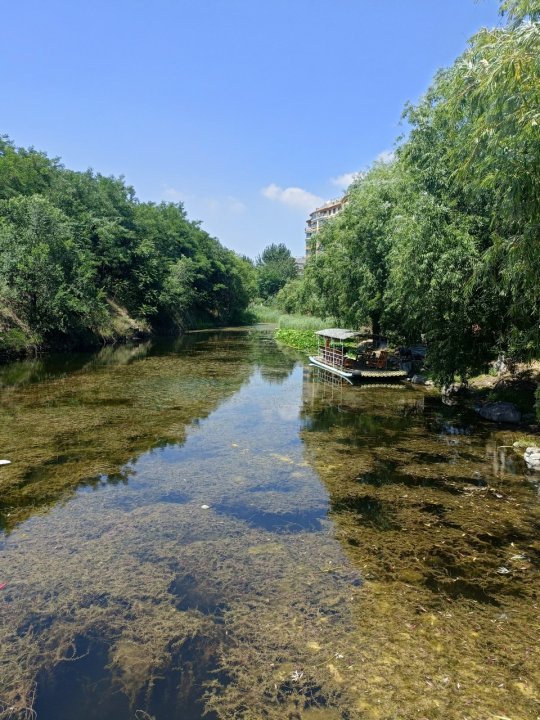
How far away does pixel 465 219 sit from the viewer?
1348 centimetres

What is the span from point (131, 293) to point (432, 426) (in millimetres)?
41684

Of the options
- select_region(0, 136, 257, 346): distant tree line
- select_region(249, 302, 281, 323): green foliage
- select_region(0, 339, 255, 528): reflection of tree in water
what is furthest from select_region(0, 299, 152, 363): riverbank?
select_region(249, 302, 281, 323): green foliage

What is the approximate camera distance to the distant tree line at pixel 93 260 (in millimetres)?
31484

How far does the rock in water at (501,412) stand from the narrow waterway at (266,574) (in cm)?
113

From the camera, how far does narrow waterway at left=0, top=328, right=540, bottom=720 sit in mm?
4539

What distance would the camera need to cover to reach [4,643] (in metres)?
5.12

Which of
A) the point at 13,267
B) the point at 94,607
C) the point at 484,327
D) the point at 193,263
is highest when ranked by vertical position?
the point at 193,263

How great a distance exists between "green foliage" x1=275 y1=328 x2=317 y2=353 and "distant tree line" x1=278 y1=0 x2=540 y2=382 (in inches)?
353

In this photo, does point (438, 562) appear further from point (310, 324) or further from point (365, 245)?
point (310, 324)

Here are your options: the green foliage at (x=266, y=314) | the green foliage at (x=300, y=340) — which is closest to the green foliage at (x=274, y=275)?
the green foliage at (x=266, y=314)

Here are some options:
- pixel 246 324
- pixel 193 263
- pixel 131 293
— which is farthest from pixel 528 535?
pixel 246 324

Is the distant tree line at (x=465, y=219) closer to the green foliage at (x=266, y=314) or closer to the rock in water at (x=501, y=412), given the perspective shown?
the rock in water at (x=501, y=412)

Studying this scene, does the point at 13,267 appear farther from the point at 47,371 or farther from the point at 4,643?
the point at 4,643

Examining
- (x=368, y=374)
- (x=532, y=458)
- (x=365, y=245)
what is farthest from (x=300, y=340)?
(x=532, y=458)
